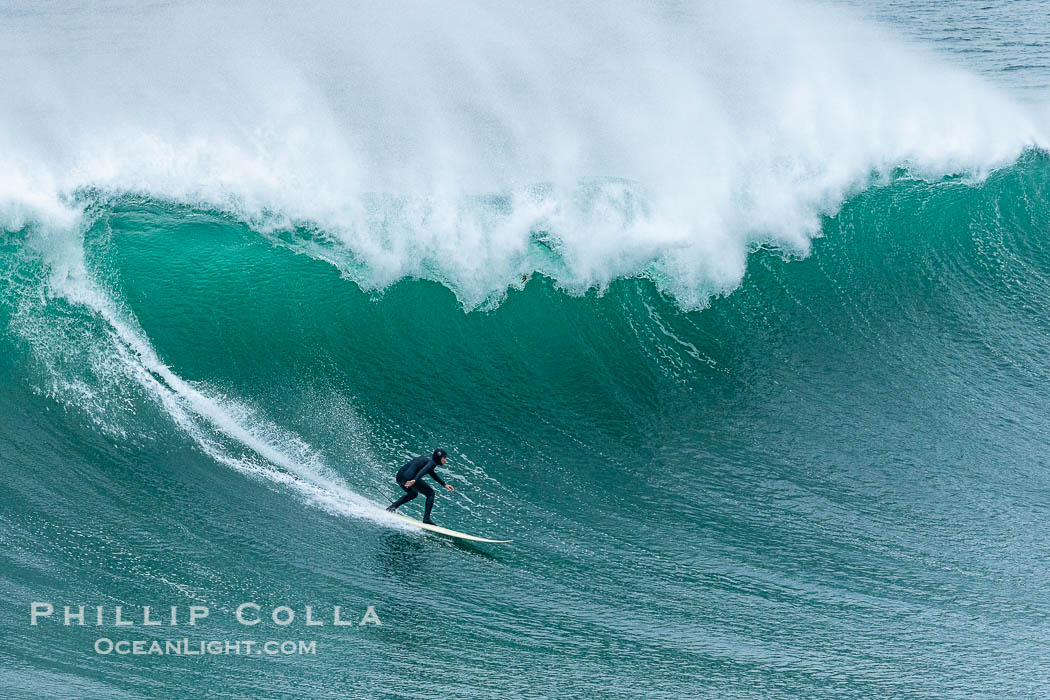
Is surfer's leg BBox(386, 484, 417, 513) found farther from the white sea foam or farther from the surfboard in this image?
the white sea foam

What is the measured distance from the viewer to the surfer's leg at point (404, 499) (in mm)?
12023

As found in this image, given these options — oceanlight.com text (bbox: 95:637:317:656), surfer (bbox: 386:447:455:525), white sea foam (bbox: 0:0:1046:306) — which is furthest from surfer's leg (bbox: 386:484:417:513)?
white sea foam (bbox: 0:0:1046:306)

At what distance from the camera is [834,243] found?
17.0 metres

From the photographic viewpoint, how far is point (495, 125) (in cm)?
1850

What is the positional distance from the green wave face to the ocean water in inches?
2.0

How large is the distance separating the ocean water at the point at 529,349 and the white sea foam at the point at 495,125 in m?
0.08

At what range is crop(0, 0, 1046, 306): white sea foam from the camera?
16.2m

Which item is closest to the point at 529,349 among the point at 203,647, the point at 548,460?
the point at 548,460

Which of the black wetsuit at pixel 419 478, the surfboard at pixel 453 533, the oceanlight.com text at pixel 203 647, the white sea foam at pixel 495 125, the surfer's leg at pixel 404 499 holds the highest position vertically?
the white sea foam at pixel 495 125

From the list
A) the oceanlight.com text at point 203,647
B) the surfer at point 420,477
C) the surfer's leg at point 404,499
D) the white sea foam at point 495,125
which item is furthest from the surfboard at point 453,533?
the white sea foam at point 495,125

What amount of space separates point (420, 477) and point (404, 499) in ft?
1.56

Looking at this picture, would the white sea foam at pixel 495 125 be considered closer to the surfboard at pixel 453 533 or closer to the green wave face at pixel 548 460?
the green wave face at pixel 548 460

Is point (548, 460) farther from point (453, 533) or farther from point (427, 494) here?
point (427, 494)

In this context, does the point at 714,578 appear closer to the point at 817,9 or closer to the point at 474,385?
the point at 474,385
